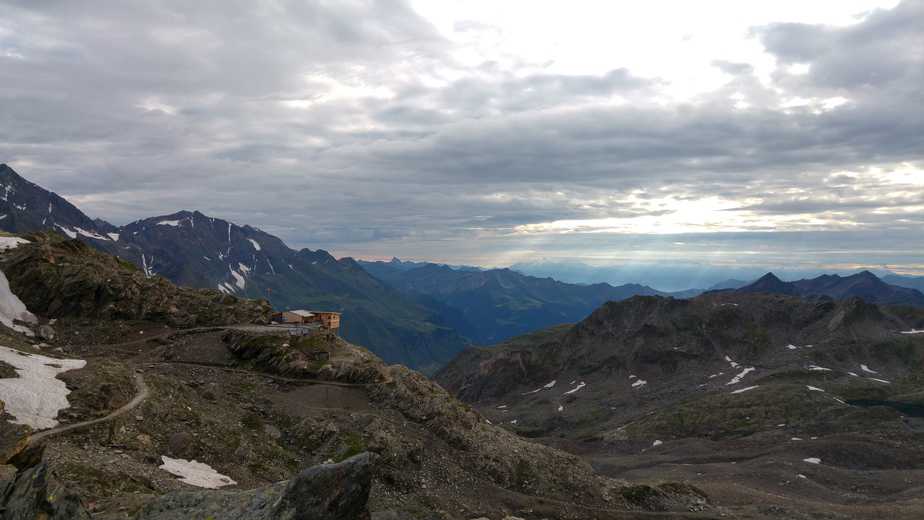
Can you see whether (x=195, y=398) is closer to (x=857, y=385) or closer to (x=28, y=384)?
(x=28, y=384)

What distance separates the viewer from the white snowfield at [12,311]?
234ft

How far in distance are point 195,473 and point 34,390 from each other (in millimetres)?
15432

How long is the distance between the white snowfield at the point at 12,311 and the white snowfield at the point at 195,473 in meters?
46.2

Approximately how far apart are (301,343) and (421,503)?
32985 mm

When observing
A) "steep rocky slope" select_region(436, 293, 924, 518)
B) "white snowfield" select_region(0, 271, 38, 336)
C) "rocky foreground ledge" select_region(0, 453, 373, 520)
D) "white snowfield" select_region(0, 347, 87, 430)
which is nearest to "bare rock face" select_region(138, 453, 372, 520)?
"rocky foreground ledge" select_region(0, 453, 373, 520)

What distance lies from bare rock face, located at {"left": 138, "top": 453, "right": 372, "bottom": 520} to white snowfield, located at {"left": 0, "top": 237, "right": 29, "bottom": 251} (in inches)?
3895

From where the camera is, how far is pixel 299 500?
17.6 metres

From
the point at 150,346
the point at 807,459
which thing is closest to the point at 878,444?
the point at 807,459

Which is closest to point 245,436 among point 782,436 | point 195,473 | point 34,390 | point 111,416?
point 195,473

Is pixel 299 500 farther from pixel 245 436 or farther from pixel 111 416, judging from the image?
pixel 245 436

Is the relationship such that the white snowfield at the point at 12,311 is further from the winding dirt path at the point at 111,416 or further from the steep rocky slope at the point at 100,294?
the winding dirt path at the point at 111,416

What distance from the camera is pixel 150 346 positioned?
73.4 meters

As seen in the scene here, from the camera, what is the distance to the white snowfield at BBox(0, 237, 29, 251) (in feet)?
304

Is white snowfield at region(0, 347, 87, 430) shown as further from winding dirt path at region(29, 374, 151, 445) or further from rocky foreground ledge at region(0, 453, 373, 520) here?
rocky foreground ledge at region(0, 453, 373, 520)
